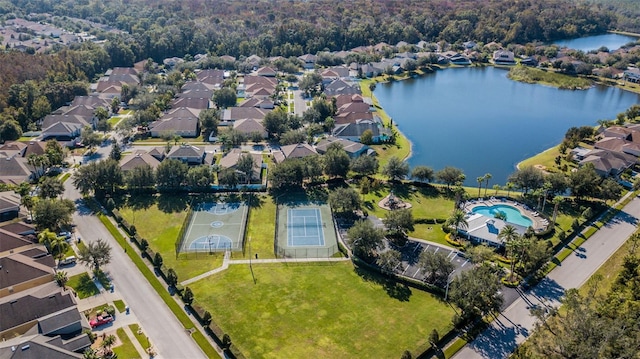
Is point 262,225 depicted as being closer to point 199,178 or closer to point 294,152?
point 199,178

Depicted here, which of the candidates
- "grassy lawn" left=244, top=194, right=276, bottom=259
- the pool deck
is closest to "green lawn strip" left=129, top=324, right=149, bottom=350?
"grassy lawn" left=244, top=194, right=276, bottom=259

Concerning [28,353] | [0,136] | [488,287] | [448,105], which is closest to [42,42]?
[0,136]

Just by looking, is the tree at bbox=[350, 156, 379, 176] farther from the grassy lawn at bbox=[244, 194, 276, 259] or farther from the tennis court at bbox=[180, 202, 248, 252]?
the tennis court at bbox=[180, 202, 248, 252]

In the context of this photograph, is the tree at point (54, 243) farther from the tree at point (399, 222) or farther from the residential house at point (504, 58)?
the residential house at point (504, 58)

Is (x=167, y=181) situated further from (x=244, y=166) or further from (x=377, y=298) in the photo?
(x=377, y=298)

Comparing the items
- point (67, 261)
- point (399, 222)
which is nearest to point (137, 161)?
point (67, 261)

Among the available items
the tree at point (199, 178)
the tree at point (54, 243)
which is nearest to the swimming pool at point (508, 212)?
the tree at point (199, 178)
